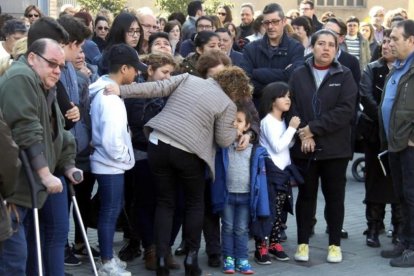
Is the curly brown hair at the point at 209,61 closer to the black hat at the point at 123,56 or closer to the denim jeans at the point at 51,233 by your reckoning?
the black hat at the point at 123,56

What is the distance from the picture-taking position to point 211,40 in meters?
8.48

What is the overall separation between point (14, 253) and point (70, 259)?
227cm

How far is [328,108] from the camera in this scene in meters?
7.82

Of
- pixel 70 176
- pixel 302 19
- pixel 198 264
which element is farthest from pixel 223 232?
pixel 302 19

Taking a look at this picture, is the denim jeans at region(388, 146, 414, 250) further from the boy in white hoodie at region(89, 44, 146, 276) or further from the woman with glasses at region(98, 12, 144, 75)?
the woman with glasses at region(98, 12, 144, 75)

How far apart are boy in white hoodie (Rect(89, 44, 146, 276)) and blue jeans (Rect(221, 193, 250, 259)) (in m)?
0.91

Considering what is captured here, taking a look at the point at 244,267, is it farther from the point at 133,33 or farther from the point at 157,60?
the point at 133,33

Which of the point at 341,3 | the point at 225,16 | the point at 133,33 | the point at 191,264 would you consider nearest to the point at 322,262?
the point at 191,264

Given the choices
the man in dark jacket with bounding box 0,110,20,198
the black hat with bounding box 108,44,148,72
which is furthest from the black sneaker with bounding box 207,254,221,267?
the man in dark jacket with bounding box 0,110,20,198

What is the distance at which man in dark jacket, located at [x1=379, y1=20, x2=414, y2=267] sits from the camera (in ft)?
25.3

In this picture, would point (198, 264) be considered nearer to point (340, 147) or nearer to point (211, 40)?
point (340, 147)

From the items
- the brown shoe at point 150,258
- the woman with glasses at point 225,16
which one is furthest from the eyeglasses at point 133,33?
the woman with glasses at point 225,16

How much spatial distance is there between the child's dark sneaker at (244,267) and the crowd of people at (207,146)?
0.04m

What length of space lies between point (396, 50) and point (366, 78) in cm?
70
